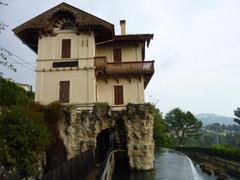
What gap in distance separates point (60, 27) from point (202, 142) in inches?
5460

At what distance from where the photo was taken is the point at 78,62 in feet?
80.6

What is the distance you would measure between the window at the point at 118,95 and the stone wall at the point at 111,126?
3946 mm

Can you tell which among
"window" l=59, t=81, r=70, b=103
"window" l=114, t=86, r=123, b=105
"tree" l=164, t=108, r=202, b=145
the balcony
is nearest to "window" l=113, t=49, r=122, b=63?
the balcony

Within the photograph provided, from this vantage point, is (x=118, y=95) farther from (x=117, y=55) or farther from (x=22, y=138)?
(x=22, y=138)

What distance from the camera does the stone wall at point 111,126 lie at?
21422 millimetres

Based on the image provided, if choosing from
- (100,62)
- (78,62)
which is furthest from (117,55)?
(78,62)

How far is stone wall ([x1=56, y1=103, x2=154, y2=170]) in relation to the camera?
70.3 feet

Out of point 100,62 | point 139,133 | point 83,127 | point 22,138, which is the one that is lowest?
point 139,133

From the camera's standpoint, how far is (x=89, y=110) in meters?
22.7

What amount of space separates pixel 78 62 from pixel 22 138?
1039cm

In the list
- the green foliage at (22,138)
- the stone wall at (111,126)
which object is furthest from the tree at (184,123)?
the green foliage at (22,138)

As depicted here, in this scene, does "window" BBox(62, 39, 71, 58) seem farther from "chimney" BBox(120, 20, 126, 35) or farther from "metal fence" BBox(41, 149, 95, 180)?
"metal fence" BBox(41, 149, 95, 180)

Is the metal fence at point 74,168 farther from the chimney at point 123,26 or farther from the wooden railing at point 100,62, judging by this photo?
the chimney at point 123,26

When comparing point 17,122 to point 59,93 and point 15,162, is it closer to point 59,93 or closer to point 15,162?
point 15,162
